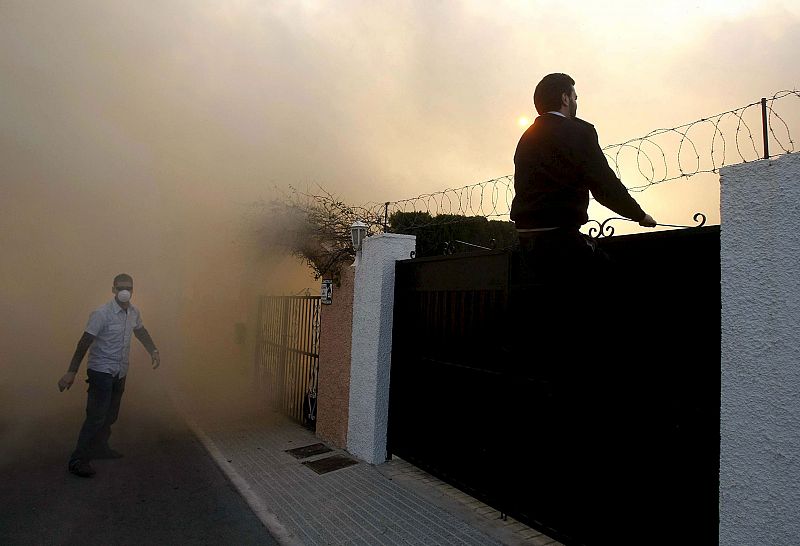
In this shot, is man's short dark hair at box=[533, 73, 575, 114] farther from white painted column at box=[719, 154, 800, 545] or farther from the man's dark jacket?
white painted column at box=[719, 154, 800, 545]

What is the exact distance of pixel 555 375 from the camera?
3145 millimetres

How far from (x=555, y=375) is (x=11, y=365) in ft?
29.0

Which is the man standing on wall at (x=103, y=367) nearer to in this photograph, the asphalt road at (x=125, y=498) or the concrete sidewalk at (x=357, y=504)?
the asphalt road at (x=125, y=498)

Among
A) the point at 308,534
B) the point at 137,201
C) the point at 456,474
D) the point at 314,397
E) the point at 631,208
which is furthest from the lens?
the point at 137,201

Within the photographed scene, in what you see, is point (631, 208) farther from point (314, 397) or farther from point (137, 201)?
point (137, 201)

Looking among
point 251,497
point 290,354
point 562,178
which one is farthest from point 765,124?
point 290,354

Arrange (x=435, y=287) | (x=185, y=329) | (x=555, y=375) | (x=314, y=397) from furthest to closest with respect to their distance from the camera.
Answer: (x=185, y=329)
(x=314, y=397)
(x=435, y=287)
(x=555, y=375)

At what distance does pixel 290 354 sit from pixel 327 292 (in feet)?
5.50

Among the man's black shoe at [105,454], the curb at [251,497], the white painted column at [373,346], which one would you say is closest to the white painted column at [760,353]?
the curb at [251,497]

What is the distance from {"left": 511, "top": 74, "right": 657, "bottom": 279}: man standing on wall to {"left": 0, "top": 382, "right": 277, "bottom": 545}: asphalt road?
2.60 metres

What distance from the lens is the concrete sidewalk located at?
336 cm

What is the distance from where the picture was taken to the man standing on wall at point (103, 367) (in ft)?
15.5

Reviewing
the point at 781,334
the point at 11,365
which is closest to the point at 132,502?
the point at 781,334

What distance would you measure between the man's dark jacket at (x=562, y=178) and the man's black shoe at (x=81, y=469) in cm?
434
